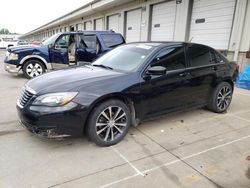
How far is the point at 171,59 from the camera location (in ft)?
12.4

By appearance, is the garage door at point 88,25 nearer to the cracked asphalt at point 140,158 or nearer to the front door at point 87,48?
the front door at point 87,48

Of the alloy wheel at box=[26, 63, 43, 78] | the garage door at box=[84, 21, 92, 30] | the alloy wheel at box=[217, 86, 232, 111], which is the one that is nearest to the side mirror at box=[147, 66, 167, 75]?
the alloy wheel at box=[217, 86, 232, 111]

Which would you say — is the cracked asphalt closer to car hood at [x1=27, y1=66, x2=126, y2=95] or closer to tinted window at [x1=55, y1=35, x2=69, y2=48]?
car hood at [x1=27, y1=66, x2=126, y2=95]

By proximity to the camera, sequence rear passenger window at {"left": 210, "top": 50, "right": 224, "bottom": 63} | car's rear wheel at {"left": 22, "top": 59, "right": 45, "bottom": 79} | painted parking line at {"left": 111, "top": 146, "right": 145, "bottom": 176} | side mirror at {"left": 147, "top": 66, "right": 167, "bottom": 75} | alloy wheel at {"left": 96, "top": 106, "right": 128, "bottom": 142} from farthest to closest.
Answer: car's rear wheel at {"left": 22, "top": 59, "right": 45, "bottom": 79}, rear passenger window at {"left": 210, "top": 50, "right": 224, "bottom": 63}, side mirror at {"left": 147, "top": 66, "right": 167, "bottom": 75}, alloy wheel at {"left": 96, "top": 106, "right": 128, "bottom": 142}, painted parking line at {"left": 111, "top": 146, "right": 145, "bottom": 176}

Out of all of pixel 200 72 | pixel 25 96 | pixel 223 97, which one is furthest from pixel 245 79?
pixel 25 96

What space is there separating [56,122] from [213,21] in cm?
820

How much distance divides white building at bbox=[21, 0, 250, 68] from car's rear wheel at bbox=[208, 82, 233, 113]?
2.47m

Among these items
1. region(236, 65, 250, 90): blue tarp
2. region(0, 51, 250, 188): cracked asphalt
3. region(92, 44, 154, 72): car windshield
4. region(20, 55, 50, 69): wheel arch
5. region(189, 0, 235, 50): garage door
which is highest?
region(189, 0, 235, 50): garage door

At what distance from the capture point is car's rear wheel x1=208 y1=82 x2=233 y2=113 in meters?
4.48

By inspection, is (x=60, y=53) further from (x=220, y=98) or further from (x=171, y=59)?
(x=220, y=98)

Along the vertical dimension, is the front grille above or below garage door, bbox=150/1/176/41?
below

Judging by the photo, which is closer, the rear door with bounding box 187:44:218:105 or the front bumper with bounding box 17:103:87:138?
the front bumper with bounding box 17:103:87:138

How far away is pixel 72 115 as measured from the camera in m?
2.80

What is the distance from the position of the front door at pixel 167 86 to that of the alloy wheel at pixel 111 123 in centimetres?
43
